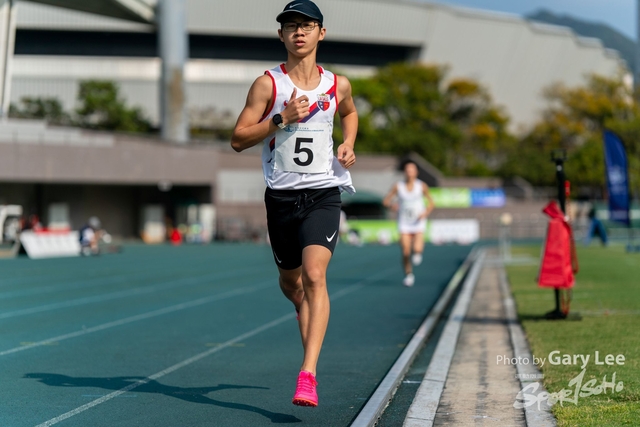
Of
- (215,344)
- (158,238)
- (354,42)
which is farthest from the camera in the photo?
(354,42)

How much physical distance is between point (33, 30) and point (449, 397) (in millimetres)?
83513

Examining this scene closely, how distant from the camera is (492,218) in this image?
198 ft

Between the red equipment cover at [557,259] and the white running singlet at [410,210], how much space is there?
6483mm

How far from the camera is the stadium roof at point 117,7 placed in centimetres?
3966

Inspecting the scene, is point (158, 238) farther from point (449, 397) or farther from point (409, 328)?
point (449, 397)

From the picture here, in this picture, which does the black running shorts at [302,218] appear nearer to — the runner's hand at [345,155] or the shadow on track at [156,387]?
the runner's hand at [345,155]

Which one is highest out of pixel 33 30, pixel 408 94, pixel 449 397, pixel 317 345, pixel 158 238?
pixel 33 30

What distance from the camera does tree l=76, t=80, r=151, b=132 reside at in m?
73.3

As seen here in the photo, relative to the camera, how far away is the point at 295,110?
564cm

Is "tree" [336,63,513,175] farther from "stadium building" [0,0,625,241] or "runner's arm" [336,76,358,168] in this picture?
"runner's arm" [336,76,358,168]

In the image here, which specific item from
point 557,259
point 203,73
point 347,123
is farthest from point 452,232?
point 347,123

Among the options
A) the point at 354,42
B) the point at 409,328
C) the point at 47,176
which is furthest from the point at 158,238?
the point at 409,328

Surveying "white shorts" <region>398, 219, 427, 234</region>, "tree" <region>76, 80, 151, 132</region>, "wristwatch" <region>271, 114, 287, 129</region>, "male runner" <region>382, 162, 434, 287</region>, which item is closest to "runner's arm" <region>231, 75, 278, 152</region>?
"wristwatch" <region>271, 114, 287, 129</region>

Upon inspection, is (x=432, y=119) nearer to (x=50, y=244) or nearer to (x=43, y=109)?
(x=43, y=109)
